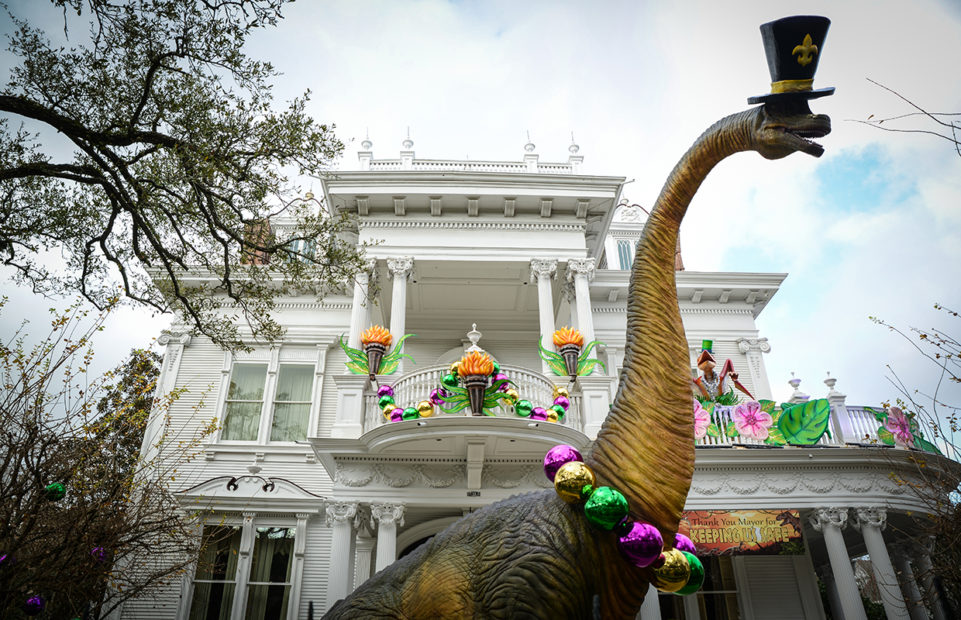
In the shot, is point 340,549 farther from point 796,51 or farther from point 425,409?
point 796,51

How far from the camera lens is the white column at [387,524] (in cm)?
966

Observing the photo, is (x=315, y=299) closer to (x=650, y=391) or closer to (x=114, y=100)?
(x=114, y=100)

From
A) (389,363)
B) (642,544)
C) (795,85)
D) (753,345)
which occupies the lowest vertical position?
(642,544)

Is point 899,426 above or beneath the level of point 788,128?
above

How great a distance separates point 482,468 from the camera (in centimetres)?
1038

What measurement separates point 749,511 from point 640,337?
992 cm

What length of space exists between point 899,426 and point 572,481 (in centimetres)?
1193

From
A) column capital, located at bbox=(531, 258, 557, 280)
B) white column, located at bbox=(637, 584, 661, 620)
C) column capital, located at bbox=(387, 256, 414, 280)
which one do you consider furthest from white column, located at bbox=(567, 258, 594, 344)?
white column, located at bbox=(637, 584, 661, 620)

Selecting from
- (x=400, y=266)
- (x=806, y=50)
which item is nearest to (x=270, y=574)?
(x=400, y=266)

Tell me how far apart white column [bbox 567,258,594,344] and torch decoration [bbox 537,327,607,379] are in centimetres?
93

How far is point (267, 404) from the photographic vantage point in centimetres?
1409

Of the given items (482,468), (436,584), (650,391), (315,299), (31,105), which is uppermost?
(315,299)

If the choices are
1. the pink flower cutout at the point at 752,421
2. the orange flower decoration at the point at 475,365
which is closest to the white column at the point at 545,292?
the orange flower decoration at the point at 475,365

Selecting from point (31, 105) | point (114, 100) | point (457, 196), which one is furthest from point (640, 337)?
point (457, 196)
